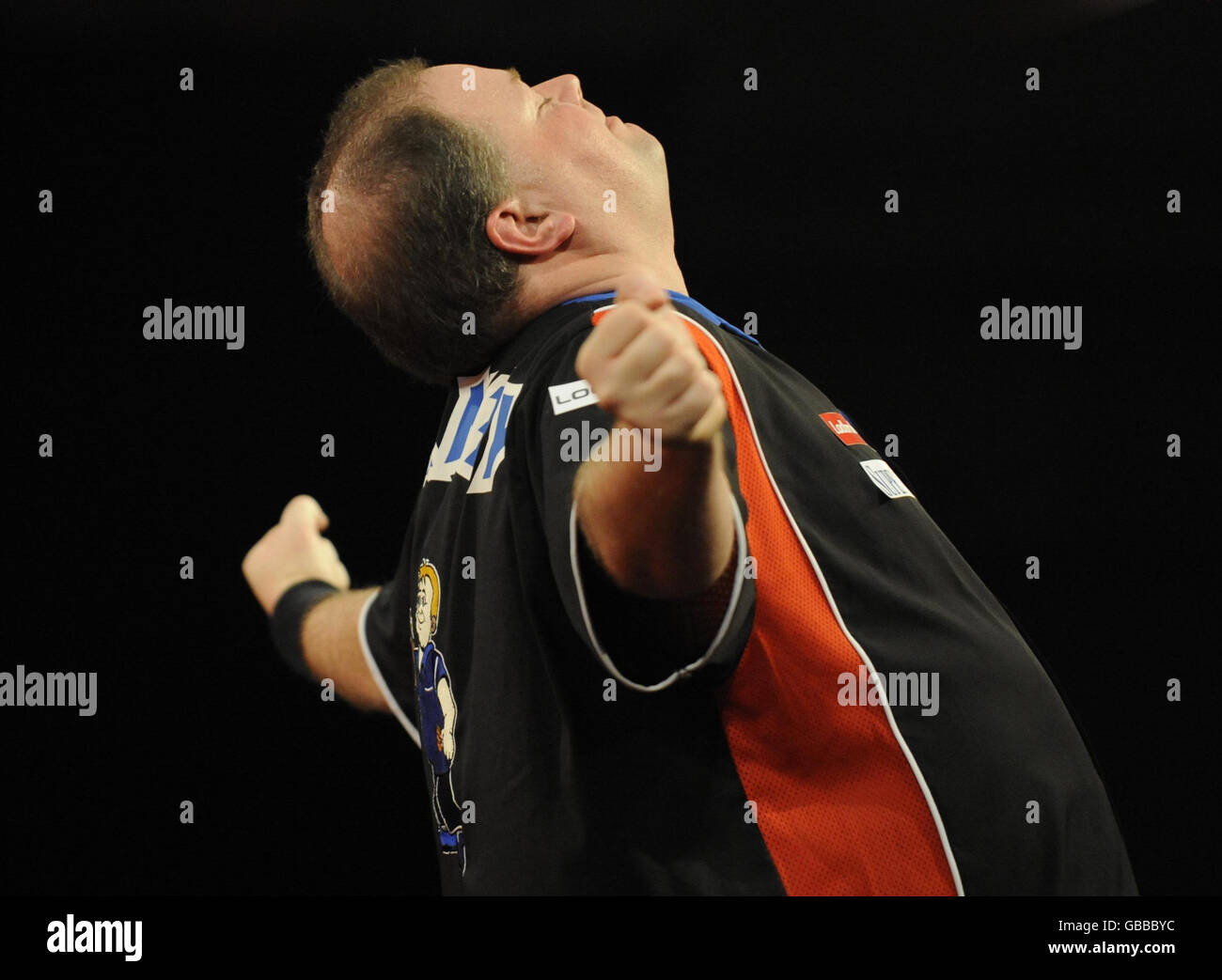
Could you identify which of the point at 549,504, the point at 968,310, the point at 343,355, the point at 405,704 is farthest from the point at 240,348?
the point at 968,310

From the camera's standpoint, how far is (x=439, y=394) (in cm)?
129

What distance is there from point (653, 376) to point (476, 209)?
0.41 metres

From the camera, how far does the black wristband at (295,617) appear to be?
1.10 m

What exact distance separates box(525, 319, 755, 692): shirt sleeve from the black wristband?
539 millimetres

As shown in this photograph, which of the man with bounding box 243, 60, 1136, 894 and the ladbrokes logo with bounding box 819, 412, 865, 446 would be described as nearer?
the man with bounding box 243, 60, 1136, 894

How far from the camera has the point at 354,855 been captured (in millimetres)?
1270

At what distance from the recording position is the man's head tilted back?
2.95 feet

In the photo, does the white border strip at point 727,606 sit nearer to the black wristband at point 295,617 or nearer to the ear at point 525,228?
the ear at point 525,228

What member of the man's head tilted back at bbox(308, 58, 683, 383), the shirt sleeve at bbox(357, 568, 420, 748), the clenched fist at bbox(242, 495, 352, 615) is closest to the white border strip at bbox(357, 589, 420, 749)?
the shirt sleeve at bbox(357, 568, 420, 748)
